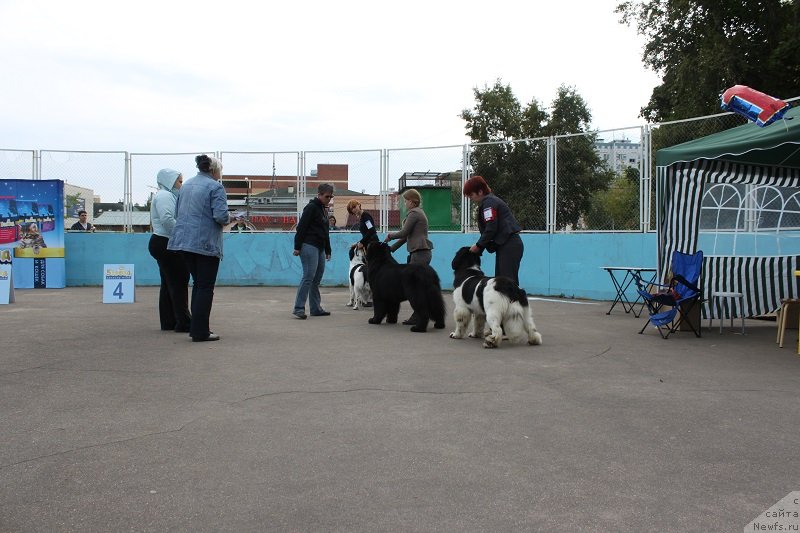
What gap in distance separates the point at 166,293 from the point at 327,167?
9.17 m

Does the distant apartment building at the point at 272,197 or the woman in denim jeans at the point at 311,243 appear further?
the distant apartment building at the point at 272,197

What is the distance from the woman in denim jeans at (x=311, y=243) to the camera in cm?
1009

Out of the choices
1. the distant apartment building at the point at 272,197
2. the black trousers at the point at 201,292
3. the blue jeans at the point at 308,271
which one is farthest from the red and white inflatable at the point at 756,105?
the distant apartment building at the point at 272,197

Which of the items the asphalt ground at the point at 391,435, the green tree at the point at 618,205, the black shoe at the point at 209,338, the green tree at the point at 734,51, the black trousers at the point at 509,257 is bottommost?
the asphalt ground at the point at 391,435

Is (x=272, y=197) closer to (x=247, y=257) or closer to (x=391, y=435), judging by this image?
(x=247, y=257)

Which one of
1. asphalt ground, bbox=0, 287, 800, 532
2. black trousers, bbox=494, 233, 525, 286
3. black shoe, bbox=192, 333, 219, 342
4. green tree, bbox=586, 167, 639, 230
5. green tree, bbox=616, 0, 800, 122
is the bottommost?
asphalt ground, bbox=0, 287, 800, 532

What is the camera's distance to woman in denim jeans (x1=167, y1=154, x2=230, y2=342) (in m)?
7.77

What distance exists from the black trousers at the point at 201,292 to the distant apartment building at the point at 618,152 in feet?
26.0

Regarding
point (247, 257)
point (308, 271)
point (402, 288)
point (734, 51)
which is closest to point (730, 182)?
point (402, 288)

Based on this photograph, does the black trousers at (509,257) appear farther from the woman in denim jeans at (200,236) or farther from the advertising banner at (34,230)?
the advertising banner at (34,230)

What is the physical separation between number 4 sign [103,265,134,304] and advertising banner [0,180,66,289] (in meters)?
4.73

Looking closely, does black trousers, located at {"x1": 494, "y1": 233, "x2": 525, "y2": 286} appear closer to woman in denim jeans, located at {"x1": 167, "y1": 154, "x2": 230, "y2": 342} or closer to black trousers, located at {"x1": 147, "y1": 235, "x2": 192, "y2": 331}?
woman in denim jeans, located at {"x1": 167, "y1": 154, "x2": 230, "y2": 342}

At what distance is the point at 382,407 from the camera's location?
4.79 meters

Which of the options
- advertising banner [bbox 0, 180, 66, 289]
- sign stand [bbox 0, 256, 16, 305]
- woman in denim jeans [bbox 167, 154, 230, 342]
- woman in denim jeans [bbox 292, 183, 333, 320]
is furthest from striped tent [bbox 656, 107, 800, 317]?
advertising banner [bbox 0, 180, 66, 289]
